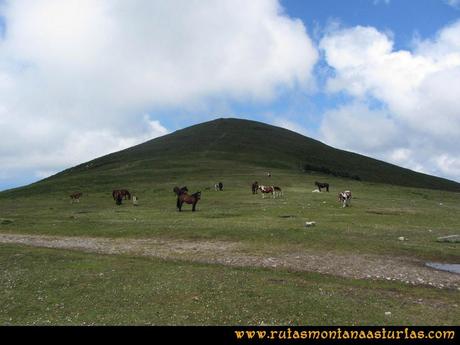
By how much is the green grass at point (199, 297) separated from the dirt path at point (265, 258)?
1384 mm

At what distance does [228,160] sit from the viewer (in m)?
109

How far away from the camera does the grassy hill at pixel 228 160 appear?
91375mm

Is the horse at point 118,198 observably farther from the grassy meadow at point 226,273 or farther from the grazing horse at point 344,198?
the grazing horse at point 344,198

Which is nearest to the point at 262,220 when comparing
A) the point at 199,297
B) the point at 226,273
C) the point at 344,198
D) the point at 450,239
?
the point at 450,239

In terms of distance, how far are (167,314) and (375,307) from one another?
7.44 metres

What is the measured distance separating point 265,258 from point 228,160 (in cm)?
8519

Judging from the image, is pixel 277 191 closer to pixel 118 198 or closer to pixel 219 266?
pixel 118 198

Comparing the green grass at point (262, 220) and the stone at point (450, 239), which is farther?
the stone at point (450, 239)

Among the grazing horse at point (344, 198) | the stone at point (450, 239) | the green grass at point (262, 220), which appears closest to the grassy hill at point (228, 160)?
the green grass at point (262, 220)

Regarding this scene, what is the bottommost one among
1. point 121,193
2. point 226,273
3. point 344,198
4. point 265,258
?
point 226,273

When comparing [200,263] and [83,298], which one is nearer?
[83,298]
